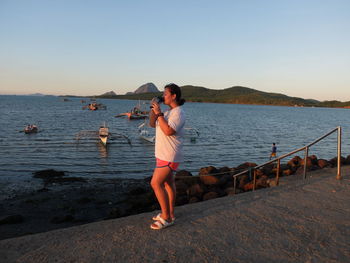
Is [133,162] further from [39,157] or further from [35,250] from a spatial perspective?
[35,250]

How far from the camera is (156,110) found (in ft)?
11.7

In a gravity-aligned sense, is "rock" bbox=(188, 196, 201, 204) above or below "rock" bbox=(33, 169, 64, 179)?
above

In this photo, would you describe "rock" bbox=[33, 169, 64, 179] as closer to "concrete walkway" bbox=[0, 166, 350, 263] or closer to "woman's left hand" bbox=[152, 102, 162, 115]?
"concrete walkway" bbox=[0, 166, 350, 263]

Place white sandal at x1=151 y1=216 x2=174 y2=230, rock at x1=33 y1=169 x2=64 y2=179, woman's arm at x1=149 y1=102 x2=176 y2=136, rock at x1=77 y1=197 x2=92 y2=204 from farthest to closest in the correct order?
rock at x1=33 y1=169 x2=64 y2=179, rock at x1=77 y1=197 x2=92 y2=204, white sandal at x1=151 y1=216 x2=174 y2=230, woman's arm at x1=149 y1=102 x2=176 y2=136

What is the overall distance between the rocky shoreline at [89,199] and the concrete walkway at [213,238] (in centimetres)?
393

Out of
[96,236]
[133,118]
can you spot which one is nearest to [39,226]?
[96,236]

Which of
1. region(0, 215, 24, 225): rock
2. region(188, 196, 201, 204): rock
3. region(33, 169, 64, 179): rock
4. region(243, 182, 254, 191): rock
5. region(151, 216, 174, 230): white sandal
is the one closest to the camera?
region(151, 216, 174, 230): white sandal

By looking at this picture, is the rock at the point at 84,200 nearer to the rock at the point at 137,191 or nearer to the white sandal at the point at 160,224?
the rock at the point at 137,191

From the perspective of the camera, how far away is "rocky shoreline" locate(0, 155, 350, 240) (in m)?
8.47

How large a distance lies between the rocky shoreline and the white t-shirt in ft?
17.8

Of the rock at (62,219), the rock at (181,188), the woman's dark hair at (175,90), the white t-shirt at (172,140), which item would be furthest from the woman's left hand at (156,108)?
the rock at (181,188)

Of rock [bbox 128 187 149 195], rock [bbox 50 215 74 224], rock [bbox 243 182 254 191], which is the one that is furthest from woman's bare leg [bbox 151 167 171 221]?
rock [bbox 128 187 149 195]

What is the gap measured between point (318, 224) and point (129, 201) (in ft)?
24.4

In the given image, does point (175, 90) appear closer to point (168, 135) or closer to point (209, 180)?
point (168, 135)
